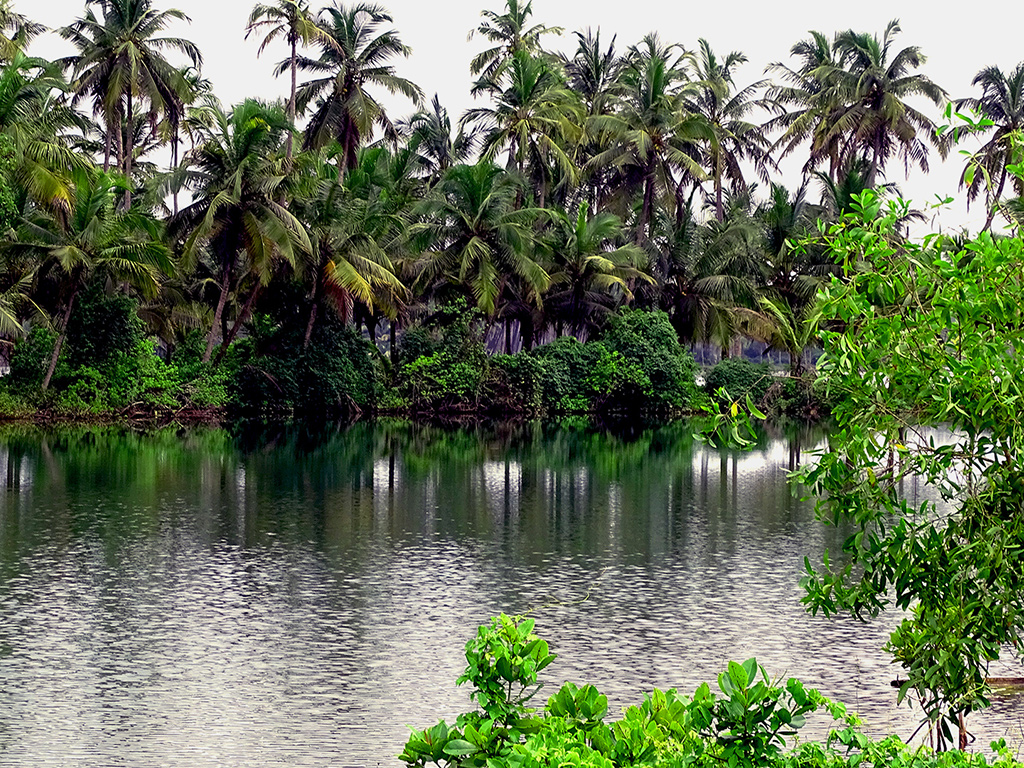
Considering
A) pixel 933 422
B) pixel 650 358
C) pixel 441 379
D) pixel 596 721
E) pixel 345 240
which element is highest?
pixel 345 240

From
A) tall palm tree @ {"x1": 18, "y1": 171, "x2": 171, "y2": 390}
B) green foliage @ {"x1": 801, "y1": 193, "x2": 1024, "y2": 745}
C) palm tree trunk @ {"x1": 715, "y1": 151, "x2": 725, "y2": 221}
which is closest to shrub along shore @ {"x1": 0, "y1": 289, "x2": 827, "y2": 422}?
tall palm tree @ {"x1": 18, "y1": 171, "x2": 171, "y2": 390}

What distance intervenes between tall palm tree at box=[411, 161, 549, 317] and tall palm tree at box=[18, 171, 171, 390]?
29.4 feet

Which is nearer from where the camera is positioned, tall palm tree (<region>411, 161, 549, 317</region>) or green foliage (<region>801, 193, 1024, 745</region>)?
green foliage (<region>801, 193, 1024, 745</region>)

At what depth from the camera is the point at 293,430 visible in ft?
129

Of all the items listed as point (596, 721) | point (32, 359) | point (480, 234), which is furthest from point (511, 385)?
point (596, 721)

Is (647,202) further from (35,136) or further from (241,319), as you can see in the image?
(35,136)

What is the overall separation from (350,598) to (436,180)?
1593 inches

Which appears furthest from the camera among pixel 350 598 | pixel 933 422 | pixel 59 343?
pixel 59 343

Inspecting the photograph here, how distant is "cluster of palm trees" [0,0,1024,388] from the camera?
38.8 metres

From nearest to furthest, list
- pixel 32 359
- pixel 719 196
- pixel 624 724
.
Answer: pixel 624 724
pixel 32 359
pixel 719 196

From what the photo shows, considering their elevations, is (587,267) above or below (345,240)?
below

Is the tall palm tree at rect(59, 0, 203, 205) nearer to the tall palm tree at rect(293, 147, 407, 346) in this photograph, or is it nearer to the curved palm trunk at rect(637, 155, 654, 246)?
the tall palm tree at rect(293, 147, 407, 346)

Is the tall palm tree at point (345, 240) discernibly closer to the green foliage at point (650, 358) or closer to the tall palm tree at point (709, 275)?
→ the green foliage at point (650, 358)

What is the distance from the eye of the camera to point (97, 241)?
37844 mm
